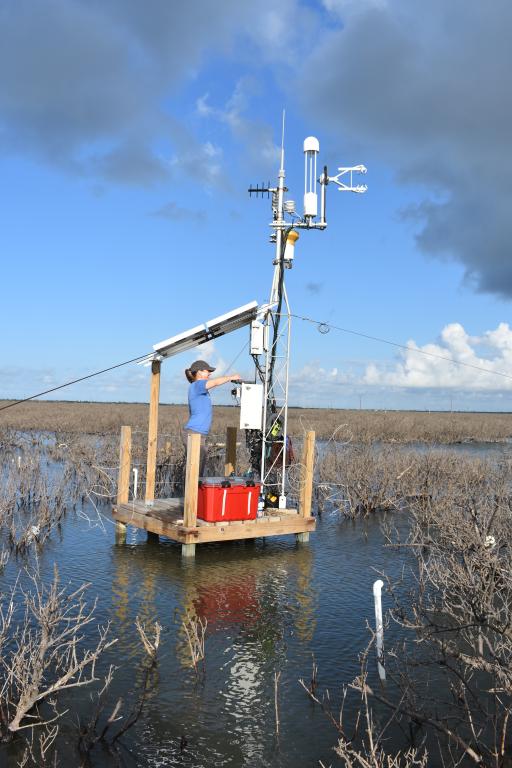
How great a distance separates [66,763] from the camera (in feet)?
16.9

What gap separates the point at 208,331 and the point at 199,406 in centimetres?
121

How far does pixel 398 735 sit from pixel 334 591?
4106 mm

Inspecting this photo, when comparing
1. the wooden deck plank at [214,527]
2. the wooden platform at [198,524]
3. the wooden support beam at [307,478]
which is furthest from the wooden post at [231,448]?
the wooden deck plank at [214,527]

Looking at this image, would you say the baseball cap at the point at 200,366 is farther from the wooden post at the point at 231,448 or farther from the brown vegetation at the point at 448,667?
the brown vegetation at the point at 448,667

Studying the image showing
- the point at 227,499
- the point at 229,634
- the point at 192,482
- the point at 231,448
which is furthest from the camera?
the point at 231,448

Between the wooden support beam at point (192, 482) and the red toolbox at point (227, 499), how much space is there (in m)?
0.31

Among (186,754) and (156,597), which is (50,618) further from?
(156,597)

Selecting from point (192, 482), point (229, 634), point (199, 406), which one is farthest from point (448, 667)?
point (199, 406)

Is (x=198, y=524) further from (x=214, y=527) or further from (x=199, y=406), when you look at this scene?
(x=199, y=406)

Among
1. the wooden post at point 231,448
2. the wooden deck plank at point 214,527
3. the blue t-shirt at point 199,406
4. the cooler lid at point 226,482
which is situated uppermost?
the blue t-shirt at point 199,406

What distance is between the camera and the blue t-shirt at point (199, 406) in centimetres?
1116

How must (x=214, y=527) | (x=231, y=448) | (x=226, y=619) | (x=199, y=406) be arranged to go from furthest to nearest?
(x=231, y=448) < (x=199, y=406) < (x=214, y=527) < (x=226, y=619)

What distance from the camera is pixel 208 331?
1137 cm

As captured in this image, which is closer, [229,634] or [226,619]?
[229,634]
